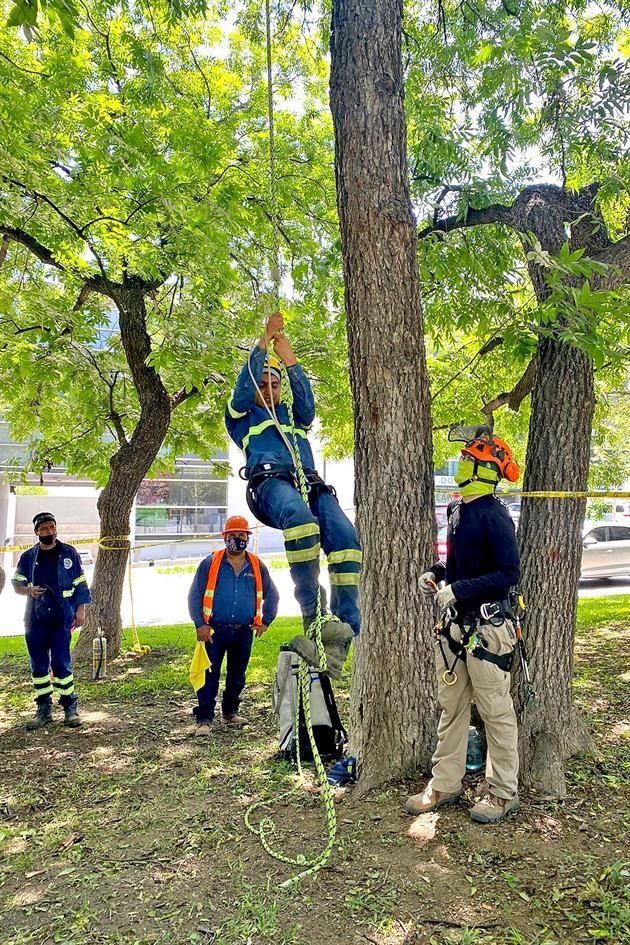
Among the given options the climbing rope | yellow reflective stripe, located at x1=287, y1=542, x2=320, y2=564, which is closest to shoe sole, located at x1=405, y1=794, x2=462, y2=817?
the climbing rope

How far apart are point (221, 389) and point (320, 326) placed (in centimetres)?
157

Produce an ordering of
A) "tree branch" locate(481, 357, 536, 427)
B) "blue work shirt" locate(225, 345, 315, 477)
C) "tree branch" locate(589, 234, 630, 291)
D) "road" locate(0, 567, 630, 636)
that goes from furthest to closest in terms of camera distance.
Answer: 1. "road" locate(0, 567, 630, 636)
2. "tree branch" locate(481, 357, 536, 427)
3. "tree branch" locate(589, 234, 630, 291)
4. "blue work shirt" locate(225, 345, 315, 477)

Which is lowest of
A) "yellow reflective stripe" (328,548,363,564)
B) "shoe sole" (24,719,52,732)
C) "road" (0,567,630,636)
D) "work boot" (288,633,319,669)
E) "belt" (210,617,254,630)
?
"road" (0,567,630,636)

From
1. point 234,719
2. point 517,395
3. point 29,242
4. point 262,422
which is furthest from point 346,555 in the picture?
point 29,242

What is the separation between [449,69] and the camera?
5.79 meters

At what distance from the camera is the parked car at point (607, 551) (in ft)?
51.6

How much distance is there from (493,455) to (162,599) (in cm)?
1308

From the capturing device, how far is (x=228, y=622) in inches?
219

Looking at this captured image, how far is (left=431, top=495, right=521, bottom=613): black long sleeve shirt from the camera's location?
134 inches

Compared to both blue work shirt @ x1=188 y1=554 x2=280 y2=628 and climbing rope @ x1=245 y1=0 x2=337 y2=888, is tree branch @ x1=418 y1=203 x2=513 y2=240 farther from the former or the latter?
blue work shirt @ x1=188 y1=554 x2=280 y2=628

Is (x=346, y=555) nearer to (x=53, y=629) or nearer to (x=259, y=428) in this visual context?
(x=259, y=428)

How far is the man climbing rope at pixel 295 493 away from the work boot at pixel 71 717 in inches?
142

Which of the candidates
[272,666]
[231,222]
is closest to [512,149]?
[231,222]

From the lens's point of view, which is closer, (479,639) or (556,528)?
(479,639)
